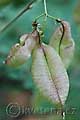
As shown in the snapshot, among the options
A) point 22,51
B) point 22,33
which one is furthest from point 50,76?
point 22,33

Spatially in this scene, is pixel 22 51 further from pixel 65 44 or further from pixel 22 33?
pixel 22 33

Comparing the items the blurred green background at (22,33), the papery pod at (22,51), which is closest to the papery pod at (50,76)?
the papery pod at (22,51)

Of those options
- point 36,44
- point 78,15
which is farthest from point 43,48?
point 78,15

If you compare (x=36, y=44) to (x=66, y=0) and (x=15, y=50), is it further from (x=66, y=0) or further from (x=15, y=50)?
(x=66, y=0)

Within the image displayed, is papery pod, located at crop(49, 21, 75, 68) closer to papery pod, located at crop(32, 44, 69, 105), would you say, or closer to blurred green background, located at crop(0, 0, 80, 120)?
papery pod, located at crop(32, 44, 69, 105)

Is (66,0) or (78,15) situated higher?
(66,0)

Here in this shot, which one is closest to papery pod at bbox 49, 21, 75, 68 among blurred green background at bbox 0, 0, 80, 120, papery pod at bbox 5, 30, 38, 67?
papery pod at bbox 5, 30, 38, 67
